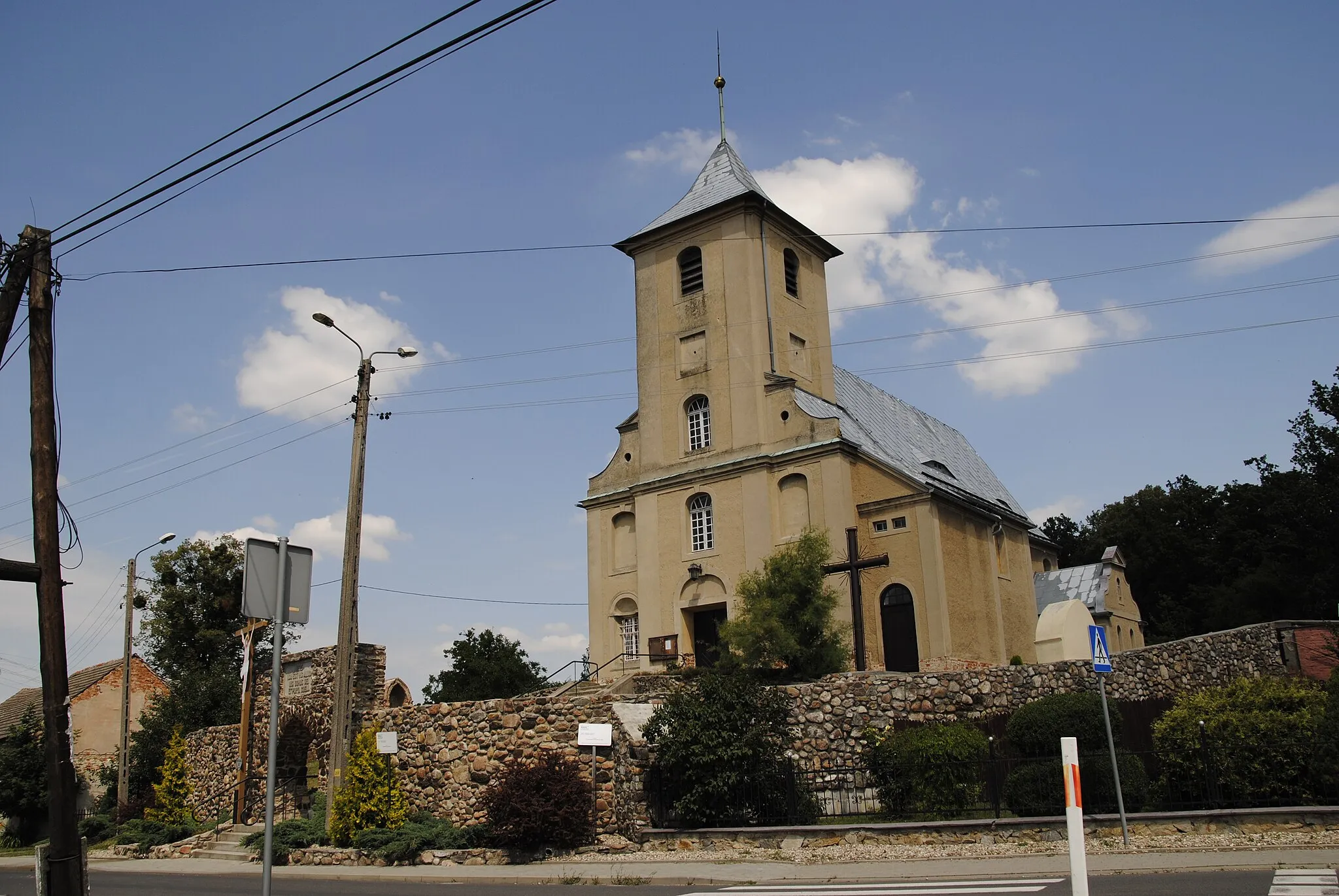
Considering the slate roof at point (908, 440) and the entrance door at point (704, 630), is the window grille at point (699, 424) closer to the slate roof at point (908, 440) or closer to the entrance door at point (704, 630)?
the slate roof at point (908, 440)

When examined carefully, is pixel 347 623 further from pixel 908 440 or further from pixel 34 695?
pixel 34 695

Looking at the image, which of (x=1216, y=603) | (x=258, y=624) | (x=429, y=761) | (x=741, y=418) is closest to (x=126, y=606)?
(x=258, y=624)

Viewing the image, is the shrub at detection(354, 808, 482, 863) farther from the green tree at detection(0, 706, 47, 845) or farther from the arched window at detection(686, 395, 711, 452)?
the green tree at detection(0, 706, 47, 845)

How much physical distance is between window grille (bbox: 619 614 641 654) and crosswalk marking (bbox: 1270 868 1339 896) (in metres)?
25.1

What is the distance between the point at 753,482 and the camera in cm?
3469

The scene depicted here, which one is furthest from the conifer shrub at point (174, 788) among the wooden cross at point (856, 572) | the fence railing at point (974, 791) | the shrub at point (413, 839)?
the wooden cross at point (856, 572)

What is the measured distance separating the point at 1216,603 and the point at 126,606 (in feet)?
151

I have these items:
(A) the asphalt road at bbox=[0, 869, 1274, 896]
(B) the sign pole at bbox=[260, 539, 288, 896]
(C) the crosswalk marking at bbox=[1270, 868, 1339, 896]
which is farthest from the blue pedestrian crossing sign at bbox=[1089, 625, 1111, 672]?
(B) the sign pole at bbox=[260, 539, 288, 896]

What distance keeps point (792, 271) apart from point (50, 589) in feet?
98.4

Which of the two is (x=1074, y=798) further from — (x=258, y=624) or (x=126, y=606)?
(x=126, y=606)

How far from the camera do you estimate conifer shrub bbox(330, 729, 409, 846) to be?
21453 millimetres

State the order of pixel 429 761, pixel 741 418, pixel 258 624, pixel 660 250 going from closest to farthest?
pixel 429 761 < pixel 258 624 < pixel 741 418 < pixel 660 250

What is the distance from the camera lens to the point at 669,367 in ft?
124

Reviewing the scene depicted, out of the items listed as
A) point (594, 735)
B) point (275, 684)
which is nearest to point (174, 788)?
point (594, 735)
